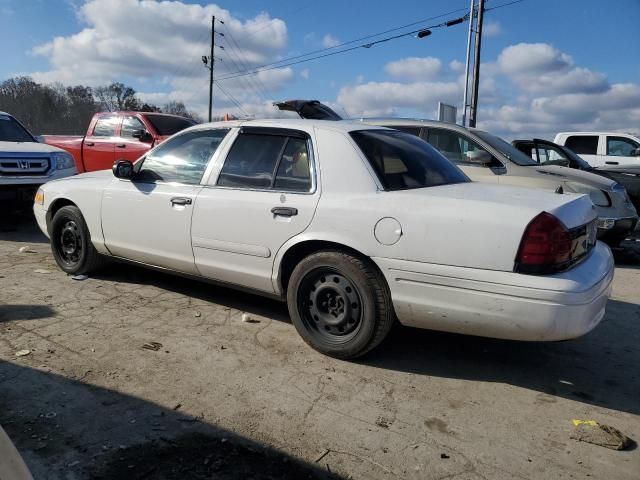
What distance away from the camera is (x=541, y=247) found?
2.91 meters

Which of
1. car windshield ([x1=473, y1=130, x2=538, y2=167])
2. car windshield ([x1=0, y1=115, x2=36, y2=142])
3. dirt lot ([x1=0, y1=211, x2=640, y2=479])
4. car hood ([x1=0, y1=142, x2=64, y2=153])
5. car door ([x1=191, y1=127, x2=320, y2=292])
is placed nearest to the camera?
dirt lot ([x1=0, y1=211, x2=640, y2=479])

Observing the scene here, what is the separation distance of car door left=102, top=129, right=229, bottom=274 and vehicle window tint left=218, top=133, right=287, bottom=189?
0.23 m

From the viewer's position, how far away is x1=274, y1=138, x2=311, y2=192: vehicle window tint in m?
3.77

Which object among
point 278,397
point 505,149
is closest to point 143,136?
point 505,149

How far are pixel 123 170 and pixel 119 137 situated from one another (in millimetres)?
6294

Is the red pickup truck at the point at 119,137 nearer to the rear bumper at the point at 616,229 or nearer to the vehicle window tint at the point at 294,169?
the vehicle window tint at the point at 294,169

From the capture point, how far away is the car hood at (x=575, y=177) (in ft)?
24.0

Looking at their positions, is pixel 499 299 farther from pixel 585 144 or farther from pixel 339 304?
pixel 585 144

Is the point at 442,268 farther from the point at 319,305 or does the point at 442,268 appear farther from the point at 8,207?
the point at 8,207

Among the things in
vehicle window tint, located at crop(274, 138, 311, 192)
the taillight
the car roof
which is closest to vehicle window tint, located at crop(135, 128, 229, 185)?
the car roof

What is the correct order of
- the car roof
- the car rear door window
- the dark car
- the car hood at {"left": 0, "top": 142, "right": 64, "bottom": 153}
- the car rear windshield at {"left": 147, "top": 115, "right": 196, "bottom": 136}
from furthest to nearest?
the car rear windshield at {"left": 147, "top": 115, "right": 196, "bottom": 136} → the dark car → the car hood at {"left": 0, "top": 142, "right": 64, "bottom": 153} → the car roof → the car rear door window

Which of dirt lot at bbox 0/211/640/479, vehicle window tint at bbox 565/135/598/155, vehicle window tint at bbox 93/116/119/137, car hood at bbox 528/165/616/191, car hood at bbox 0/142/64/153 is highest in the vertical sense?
vehicle window tint at bbox 565/135/598/155

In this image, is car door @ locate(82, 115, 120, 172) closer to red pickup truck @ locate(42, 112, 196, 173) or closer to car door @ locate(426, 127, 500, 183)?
red pickup truck @ locate(42, 112, 196, 173)

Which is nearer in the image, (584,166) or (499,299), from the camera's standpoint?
(499,299)
